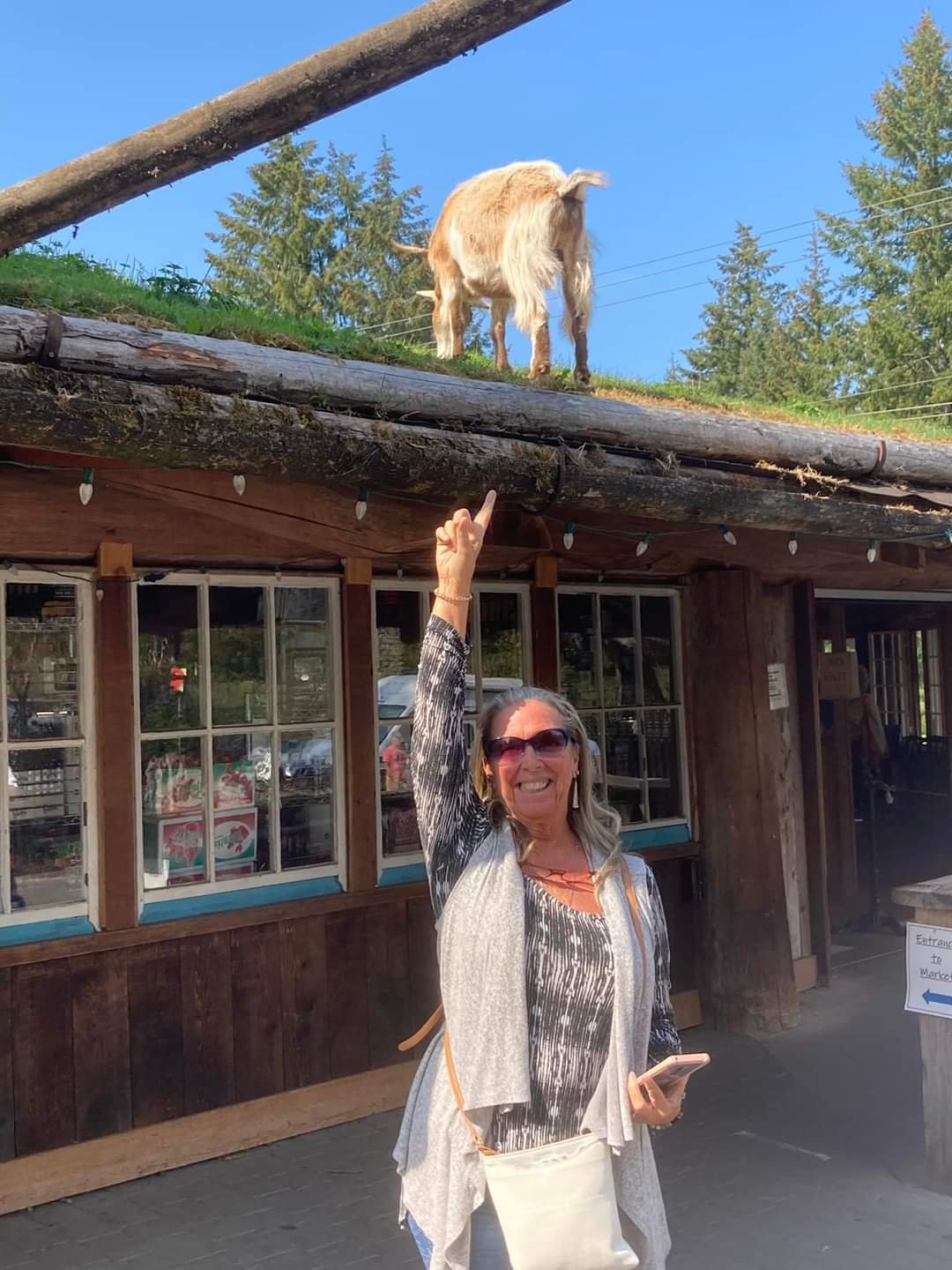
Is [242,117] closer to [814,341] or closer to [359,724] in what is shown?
[359,724]

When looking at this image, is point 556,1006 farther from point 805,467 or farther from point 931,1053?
point 805,467

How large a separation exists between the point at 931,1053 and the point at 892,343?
31.5 m

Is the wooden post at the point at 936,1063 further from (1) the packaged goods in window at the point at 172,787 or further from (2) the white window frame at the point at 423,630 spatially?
(1) the packaged goods in window at the point at 172,787

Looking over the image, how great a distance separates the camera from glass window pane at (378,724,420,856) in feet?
17.7

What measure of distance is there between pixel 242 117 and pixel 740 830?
489cm

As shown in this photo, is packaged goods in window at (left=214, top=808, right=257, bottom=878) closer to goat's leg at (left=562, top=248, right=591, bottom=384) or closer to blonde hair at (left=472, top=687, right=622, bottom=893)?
goat's leg at (left=562, top=248, right=591, bottom=384)

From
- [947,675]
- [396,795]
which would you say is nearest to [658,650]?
[396,795]

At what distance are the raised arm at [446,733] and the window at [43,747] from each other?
253 centimetres

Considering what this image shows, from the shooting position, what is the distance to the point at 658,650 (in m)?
6.58

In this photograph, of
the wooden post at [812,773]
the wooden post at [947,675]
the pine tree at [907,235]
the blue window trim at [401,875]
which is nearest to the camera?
the blue window trim at [401,875]

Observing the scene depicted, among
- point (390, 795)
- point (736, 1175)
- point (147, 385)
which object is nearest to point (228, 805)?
point (390, 795)

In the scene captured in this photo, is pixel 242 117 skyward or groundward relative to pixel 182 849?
skyward

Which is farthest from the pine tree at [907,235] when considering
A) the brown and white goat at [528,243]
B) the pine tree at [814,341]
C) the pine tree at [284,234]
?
the brown and white goat at [528,243]

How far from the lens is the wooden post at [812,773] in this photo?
7.07 meters
